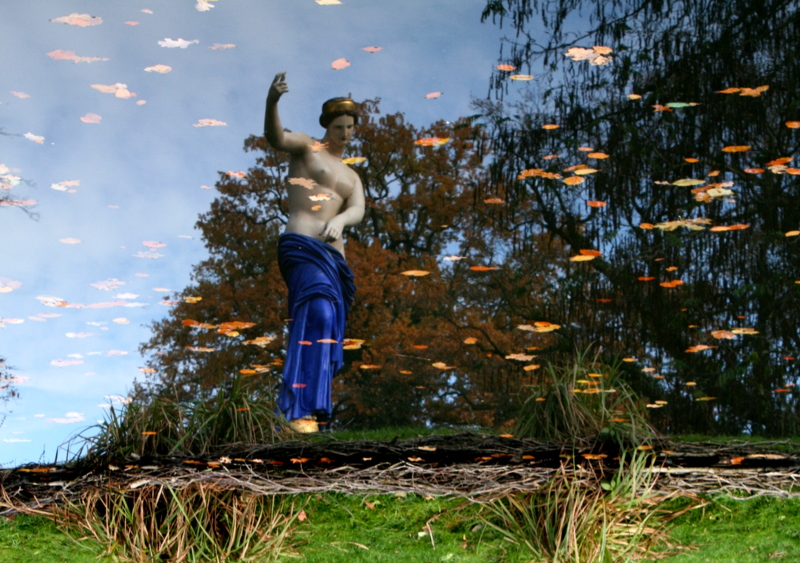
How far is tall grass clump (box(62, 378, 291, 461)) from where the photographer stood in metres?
4.60

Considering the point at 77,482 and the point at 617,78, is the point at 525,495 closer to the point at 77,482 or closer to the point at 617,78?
the point at 77,482

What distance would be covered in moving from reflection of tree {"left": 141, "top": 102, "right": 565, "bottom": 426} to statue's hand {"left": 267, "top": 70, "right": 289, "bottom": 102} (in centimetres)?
268

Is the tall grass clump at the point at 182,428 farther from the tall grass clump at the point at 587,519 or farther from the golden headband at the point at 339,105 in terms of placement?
the golden headband at the point at 339,105

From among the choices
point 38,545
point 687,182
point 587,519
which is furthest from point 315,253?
point 587,519

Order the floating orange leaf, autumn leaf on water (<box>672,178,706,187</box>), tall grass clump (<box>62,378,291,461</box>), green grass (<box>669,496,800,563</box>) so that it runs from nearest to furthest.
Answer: green grass (<box>669,496,800,563</box>), tall grass clump (<box>62,378,291,461</box>), the floating orange leaf, autumn leaf on water (<box>672,178,706,187</box>)

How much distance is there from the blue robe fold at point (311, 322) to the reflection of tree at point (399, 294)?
100 inches

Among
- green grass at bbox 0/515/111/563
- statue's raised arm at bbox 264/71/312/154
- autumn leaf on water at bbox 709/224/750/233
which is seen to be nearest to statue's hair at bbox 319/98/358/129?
statue's raised arm at bbox 264/71/312/154

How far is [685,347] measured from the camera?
7.03 m

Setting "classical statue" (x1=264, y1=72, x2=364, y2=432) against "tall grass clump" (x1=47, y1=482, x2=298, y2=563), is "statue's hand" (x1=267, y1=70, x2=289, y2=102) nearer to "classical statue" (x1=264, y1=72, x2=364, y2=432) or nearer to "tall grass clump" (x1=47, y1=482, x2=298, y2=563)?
"classical statue" (x1=264, y1=72, x2=364, y2=432)

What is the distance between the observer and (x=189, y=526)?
11.2ft

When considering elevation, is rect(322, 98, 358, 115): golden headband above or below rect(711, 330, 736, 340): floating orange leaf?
above

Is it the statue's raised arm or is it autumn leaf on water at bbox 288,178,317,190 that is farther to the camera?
autumn leaf on water at bbox 288,178,317,190

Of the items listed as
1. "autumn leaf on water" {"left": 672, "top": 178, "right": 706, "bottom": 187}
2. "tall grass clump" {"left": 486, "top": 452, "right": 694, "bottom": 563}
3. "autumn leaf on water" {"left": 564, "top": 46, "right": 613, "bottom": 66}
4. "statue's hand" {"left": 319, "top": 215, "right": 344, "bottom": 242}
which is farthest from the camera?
"autumn leaf on water" {"left": 564, "top": 46, "right": 613, "bottom": 66}

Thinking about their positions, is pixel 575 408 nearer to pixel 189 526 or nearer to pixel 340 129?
pixel 189 526
